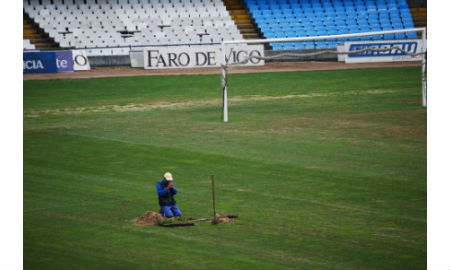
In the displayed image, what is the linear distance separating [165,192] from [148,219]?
2.26ft

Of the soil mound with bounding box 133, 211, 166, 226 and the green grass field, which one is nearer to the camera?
the green grass field

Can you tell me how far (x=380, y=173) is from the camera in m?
18.8

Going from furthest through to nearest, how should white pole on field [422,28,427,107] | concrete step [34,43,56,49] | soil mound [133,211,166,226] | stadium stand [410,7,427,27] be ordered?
stadium stand [410,7,427,27], concrete step [34,43,56,49], white pole on field [422,28,427,107], soil mound [133,211,166,226]

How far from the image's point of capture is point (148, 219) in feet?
47.5

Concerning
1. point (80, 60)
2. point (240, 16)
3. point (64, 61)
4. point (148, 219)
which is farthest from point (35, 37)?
point (148, 219)

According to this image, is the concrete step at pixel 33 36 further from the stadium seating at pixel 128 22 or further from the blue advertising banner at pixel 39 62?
the blue advertising banner at pixel 39 62

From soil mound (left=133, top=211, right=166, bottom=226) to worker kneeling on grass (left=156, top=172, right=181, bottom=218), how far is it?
0.45 ft

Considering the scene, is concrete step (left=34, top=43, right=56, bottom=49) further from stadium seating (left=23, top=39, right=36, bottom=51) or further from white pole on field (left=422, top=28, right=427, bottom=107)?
white pole on field (left=422, top=28, right=427, bottom=107)

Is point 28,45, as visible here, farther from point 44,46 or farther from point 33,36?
point 33,36

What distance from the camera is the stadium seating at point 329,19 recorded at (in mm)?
57281

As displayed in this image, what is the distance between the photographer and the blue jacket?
560 inches

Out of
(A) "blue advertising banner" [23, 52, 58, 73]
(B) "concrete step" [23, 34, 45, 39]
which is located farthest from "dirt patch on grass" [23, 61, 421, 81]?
(B) "concrete step" [23, 34, 45, 39]

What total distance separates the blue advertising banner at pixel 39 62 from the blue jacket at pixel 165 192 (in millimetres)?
33937

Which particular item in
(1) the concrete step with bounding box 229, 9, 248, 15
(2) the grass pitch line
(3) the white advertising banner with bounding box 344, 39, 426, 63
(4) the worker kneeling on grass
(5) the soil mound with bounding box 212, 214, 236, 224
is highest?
(1) the concrete step with bounding box 229, 9, 248, 15
